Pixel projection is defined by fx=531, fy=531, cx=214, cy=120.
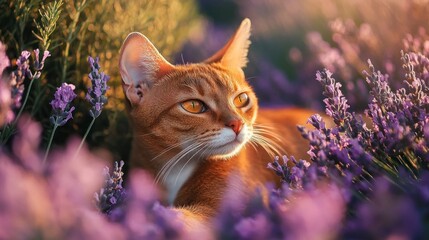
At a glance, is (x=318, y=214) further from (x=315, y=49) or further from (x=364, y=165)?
(x=315, y=49)

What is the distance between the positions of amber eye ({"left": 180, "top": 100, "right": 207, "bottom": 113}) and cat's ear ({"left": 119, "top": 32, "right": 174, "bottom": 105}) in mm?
226

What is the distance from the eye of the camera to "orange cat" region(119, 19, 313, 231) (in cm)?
219

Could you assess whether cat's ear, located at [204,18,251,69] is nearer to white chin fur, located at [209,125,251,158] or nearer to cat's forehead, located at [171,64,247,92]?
cat's forehead, located at [171,64,247,92]

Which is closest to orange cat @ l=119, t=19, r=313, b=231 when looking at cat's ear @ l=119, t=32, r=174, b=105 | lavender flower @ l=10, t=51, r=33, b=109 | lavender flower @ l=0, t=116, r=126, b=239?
cat's ear @ l=119, t=32, r=174, b=105

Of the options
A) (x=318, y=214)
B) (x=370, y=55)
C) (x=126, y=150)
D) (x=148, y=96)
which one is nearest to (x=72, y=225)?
(x=318, y=214)

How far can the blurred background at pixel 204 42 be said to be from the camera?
2402 mm

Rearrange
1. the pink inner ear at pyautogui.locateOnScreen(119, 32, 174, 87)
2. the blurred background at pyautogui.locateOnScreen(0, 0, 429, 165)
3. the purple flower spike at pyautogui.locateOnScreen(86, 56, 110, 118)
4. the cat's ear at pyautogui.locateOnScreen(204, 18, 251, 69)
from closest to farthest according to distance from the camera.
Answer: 1. the purple flower spike at pyautogui.locateOnScreen(86, 56, 110, 118)
2. the pink inner ear at pyautogui.locateOnScreen(119, 32, 174, 87)
3. the blurred background at pyautogui.locateOnScreen(0, 0, 429, 165)
4. the cat's ear at pyautogui.locateOnScreen(204, 18, 251, 69)

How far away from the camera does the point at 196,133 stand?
2.20 metres

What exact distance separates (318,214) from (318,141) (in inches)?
27.8

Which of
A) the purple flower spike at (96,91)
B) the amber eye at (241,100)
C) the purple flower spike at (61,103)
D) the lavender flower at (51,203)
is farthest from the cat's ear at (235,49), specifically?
the lavender flower at (51,203)

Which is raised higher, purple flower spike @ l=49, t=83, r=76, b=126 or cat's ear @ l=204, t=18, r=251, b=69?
cat's ear @ l=204, t=18, r=251, b=69

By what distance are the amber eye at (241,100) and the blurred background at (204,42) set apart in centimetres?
38

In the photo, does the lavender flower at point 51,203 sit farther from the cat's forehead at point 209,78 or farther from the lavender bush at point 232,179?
the cat's forehead at point 209,78

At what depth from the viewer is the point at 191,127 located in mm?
2223
